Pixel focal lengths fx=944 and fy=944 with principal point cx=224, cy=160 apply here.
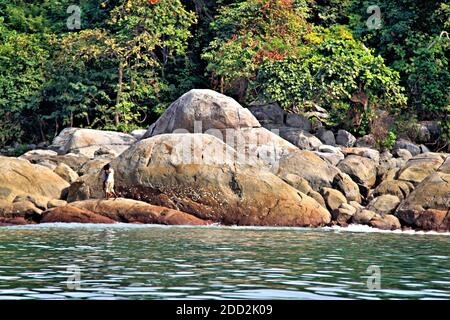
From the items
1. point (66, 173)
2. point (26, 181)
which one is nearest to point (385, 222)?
point (66, 173)

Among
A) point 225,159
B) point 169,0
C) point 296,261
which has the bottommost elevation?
point 296,261

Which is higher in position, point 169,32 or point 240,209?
point 169,32

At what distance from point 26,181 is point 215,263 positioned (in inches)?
460

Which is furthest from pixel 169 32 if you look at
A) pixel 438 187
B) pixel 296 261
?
pixel 296 261

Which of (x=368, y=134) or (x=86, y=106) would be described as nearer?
(x=368, y=134)

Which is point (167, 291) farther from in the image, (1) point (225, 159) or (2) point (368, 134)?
(2) point (368, 134)

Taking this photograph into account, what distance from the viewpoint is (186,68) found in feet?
135

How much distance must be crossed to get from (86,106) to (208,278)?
26.8 metres

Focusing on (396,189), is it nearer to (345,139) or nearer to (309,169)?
(309,169)

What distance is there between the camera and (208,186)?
25.4 metres

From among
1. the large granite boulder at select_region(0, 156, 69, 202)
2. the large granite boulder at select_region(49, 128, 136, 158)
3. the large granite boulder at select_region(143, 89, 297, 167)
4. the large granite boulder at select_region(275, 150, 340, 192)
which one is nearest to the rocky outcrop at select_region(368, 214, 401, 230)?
the large granite boulder at select_region(275, 150, 340, 192)

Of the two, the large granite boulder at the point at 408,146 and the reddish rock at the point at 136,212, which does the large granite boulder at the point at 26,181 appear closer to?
the reddish rock at the point at 136,212

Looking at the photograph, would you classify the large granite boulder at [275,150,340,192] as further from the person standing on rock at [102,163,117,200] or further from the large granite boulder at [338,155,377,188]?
the person standing on rock at [102,163,117,200]

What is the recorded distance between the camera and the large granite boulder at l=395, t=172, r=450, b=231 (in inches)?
971
